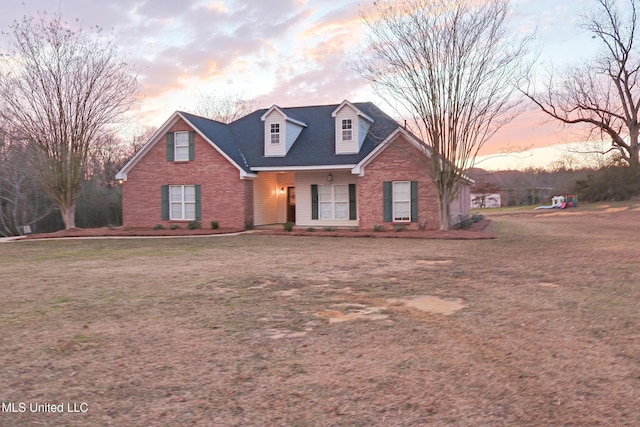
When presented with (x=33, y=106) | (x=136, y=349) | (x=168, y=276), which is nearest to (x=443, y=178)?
(x=168, y=276)

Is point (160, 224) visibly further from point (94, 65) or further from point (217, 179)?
point (94, 65)

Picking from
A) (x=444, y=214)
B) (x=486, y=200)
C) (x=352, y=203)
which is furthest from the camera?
(x=486, y=200)

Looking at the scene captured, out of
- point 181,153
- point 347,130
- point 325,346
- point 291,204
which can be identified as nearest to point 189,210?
point 181,153

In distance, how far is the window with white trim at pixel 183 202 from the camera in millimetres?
21406

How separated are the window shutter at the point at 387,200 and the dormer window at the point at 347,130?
312cm

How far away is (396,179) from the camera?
752 inches

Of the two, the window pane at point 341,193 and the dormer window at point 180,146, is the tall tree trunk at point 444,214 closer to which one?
the window pane at point 341,193

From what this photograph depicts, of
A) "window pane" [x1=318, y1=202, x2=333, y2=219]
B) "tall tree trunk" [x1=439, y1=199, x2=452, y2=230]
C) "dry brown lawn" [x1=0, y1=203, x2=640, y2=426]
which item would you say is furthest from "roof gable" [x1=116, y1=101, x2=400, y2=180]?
"dry brown lawn" [x1=0, y1=203, x2=640, y2=426]

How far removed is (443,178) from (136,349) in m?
15.2

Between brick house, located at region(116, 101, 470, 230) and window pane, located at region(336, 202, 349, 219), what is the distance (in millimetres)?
48

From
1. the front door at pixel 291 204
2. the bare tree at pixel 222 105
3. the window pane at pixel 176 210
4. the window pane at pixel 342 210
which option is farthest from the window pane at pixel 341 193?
the bare tree at pixel 222 105

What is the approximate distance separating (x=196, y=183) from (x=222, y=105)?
26435 millimetres

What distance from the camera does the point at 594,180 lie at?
38.3 m

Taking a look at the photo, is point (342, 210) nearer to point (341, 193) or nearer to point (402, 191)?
point (341, 193)
